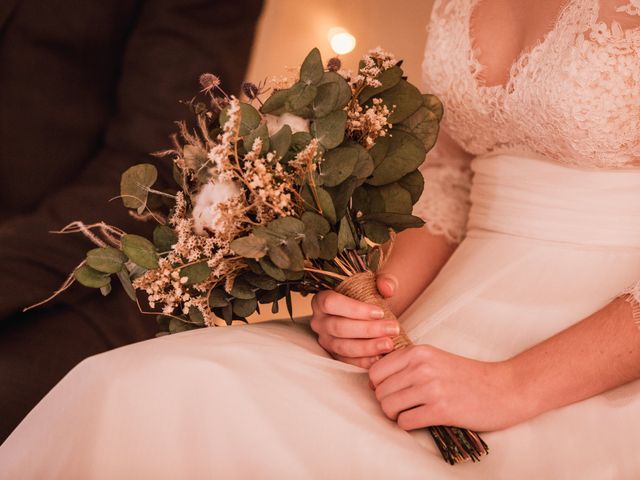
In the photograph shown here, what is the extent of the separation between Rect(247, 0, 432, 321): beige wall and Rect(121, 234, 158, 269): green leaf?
1191mm

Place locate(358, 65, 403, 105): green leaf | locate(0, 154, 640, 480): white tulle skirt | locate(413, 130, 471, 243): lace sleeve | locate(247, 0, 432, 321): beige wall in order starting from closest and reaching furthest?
locate(0, 154, 640, 480): white tulle skirt < locate(358, 65, 403, 105): green leaf < locate(413, 130, 471, 243): lace sleeve < locate(247, 0, 432, 321): beige wall

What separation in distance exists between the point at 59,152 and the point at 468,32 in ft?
3.37

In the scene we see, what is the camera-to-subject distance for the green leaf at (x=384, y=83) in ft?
3.07

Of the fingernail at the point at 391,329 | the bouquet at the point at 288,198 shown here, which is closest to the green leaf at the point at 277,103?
the bouquet at the point at 288,198

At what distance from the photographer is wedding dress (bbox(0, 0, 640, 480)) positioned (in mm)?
734

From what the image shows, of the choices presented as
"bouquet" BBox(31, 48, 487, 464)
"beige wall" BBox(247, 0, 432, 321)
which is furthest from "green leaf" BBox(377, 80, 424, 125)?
"beige wall" BBox(247, 0, 432, 321)

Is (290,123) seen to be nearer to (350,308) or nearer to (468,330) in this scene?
(350,308)

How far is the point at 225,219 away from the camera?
2.62 ft

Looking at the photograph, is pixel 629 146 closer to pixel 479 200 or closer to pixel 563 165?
pixel 563 165

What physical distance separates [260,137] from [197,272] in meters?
0.20

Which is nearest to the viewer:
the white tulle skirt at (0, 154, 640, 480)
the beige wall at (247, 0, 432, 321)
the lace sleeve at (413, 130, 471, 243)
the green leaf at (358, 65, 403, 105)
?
the white tulle skirt at (0, 154, 640, 480)

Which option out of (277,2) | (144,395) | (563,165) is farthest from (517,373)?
(277,2)

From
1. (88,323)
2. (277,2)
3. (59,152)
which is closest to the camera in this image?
(88,323)

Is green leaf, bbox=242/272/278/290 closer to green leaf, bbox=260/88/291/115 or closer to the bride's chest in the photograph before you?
green leaf, bbox=260/88/291/115
